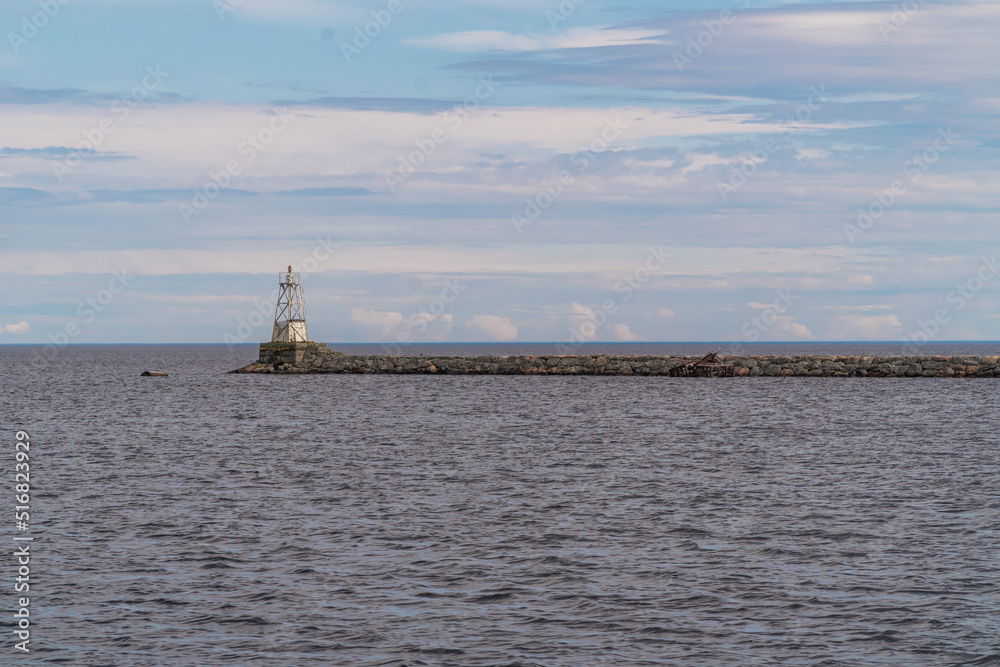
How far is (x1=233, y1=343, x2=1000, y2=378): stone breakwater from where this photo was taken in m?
84.1

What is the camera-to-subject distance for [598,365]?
9200cm

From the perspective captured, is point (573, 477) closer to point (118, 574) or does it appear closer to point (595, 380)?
point (118, 574)

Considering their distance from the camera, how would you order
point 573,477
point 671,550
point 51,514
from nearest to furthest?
point 671,550 < point 51,514 < point 573,477

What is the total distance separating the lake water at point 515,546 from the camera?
13.4 metres

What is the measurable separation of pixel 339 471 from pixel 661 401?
34186 mm

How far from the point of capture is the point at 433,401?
203ft

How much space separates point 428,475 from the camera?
1152 inches

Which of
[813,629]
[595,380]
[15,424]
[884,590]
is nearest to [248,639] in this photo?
[813,629]

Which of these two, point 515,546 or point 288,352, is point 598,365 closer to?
point 288,352

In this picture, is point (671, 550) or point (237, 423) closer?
point (671, 550)

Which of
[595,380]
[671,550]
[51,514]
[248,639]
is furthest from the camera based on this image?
[595,380]

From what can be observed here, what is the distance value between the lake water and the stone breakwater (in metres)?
43.9

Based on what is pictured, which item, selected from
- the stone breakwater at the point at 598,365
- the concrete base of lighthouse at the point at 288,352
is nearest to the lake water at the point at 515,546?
the stone breakwater at the point at 598,365

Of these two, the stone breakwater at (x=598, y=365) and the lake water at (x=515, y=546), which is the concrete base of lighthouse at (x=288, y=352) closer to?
the stone breakwater at (x=598, y=365)
